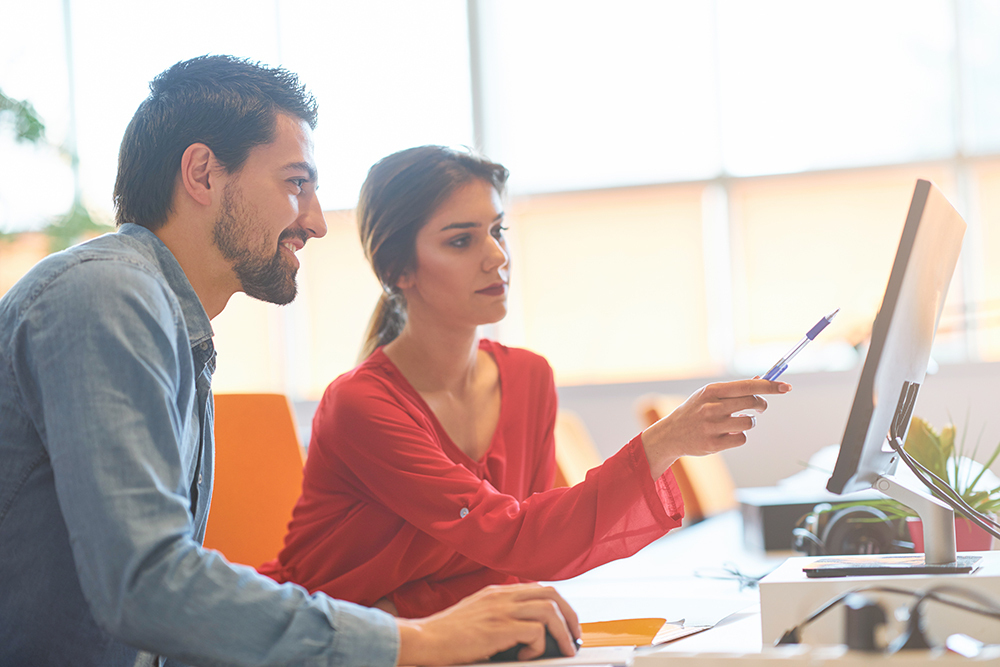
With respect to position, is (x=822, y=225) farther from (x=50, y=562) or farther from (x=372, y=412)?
(x=50, y=562)

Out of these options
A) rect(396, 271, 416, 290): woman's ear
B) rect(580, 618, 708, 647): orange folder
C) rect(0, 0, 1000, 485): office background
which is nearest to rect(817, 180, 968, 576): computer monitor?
rect(580, 618, 708, 647): orange folder

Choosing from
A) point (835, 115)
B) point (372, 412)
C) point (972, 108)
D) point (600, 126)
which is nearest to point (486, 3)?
point (600, 126)

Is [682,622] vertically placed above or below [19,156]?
below

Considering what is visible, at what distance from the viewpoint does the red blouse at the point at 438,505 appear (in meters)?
1.16

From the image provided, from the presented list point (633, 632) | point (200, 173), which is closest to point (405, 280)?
point (200, 173)

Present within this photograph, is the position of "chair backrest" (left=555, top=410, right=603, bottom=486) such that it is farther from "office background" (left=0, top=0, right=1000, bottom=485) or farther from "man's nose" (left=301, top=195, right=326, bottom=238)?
"office background" (left=0, top=0, right=1000, bottom=485)

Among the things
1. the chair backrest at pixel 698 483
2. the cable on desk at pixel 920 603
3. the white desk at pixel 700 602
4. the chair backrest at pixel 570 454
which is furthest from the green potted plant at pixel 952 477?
the chair backrest at pixel 698 483

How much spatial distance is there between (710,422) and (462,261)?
0.62m

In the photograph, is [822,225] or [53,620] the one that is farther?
[822,225]

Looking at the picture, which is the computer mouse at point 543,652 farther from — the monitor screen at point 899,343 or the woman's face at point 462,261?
the woman's face at point 462,261

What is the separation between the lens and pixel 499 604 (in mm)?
849

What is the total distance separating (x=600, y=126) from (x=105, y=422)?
458 cm

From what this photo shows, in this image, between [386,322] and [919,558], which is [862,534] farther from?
[386,322]

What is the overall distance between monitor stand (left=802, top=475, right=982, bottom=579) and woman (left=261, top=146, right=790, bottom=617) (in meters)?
0.17
